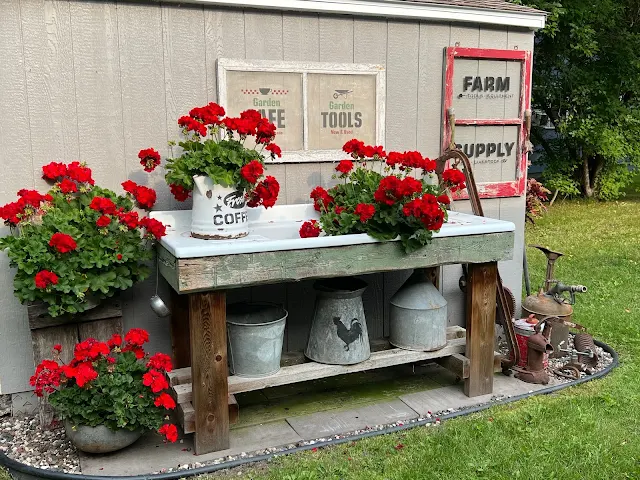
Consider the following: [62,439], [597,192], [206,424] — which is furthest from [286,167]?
[597,192]

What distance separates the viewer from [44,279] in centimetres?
290

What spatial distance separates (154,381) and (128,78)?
1663mm

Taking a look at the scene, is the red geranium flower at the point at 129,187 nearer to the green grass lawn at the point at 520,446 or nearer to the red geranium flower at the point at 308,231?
the red geranium flower at the point at 308,231

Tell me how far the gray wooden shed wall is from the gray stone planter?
0.74 metres

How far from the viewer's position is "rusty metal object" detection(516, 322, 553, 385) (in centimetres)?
388

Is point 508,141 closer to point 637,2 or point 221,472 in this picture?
point 221,472

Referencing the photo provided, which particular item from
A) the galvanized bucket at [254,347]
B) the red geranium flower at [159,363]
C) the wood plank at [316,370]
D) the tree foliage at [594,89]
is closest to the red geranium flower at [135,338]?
the red geranium flower at [159,363]

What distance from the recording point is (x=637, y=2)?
11812mm

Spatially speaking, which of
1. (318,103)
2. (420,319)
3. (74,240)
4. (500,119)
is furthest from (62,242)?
(500,119)

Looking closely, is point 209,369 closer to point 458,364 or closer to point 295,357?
point 295,357

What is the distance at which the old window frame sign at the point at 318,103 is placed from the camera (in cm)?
366

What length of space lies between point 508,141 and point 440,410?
81.9 inches

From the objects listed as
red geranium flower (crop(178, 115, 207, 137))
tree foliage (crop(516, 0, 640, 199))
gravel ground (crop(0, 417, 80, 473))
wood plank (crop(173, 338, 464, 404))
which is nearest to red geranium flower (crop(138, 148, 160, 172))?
red geranium flower (crop(178, 115, 207, 137))

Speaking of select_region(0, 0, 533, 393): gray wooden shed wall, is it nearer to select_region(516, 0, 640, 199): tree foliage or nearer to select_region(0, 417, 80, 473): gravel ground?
select_region(0, 417, 80, 473): gravel ground
